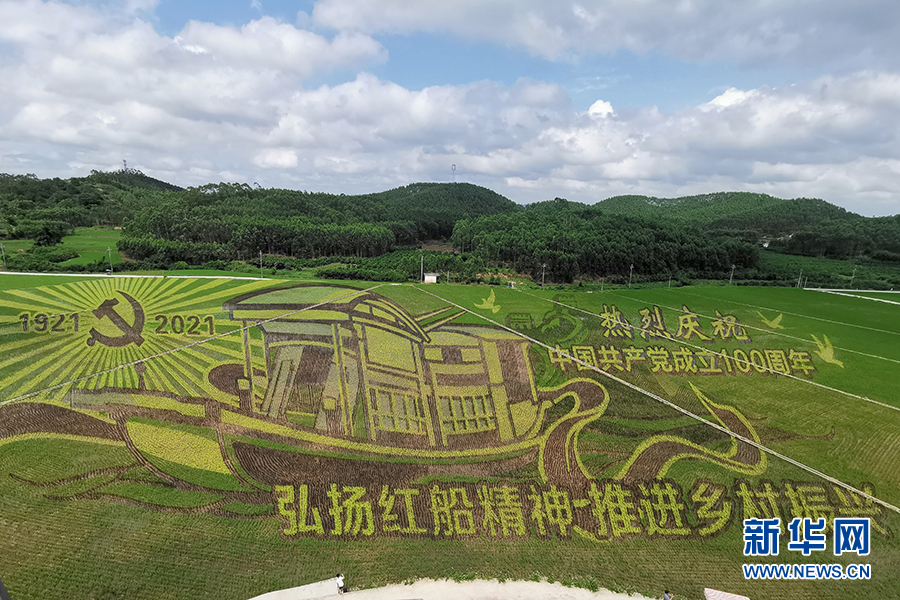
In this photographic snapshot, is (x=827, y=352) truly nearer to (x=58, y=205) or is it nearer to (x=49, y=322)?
(x=49, y=322)

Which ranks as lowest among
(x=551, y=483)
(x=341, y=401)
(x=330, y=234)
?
(x=551, y=483)

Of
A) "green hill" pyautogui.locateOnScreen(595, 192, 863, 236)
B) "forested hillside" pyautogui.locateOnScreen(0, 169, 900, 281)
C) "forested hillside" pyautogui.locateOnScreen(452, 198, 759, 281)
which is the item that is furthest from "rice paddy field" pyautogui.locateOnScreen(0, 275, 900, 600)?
"green hill" pyautogui.locateOnScreen(595, 192, 863, 236)

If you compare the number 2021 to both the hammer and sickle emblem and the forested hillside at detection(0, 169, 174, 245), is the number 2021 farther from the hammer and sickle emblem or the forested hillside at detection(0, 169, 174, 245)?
the forested hillside at detection(0, 169, 174, 245)

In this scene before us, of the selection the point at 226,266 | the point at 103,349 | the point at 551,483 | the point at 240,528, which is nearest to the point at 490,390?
the point at 551,483

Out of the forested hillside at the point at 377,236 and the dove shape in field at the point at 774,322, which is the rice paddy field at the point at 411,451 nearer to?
the dove shape in field at the point at 774,322

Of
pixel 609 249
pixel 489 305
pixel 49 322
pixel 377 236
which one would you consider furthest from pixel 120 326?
pixel 609 249

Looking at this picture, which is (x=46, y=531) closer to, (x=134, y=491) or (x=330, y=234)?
(x=134, y=491)

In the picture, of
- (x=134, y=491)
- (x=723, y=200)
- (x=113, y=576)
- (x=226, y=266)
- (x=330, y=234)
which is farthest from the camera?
(x=723, y=200)
